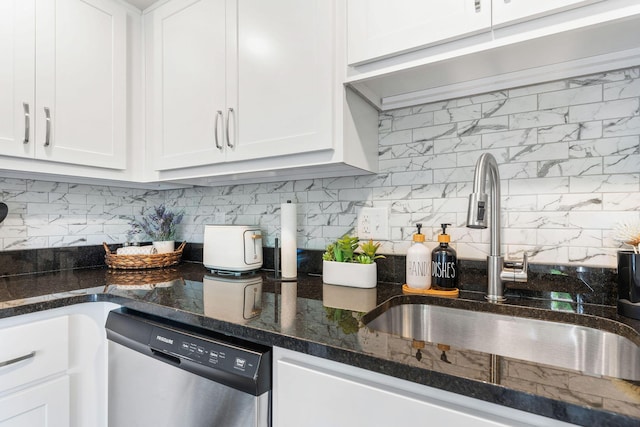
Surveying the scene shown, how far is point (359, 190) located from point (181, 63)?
1.01 metres

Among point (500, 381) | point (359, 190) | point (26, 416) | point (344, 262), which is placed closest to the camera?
point (500, 381)

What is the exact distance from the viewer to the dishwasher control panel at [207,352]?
0.79 m

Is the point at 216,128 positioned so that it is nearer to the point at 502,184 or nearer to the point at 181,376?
the point at 181,376

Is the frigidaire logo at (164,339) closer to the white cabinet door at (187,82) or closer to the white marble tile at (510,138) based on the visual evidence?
the white cabinet door at (187,82)

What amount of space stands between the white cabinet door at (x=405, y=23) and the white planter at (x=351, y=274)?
732mm

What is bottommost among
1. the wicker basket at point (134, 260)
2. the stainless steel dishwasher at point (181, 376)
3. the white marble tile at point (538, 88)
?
the stainless steel dishwasher at point (181, 376)

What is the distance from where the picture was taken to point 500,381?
55 centimetres

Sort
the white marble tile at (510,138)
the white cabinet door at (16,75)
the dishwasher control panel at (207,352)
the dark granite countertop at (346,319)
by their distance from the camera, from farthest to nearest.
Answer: the white cabinet door at (16,75) < the white marble tile at (510,138) < the dishwasher control panel at (207,352) < the dark granite countertop at (346,319)

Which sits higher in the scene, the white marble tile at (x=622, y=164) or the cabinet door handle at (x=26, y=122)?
the cabinet door handle at (x=26, y=122)

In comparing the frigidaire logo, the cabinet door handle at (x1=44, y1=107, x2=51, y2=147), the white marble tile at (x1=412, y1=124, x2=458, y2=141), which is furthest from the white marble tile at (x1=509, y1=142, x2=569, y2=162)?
the cabinet door handle at (x1=44, y1=107, x2=51, y2=147)

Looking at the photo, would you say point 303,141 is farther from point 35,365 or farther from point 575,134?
point 35,365

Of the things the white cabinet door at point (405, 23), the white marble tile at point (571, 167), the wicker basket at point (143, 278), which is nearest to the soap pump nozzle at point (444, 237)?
the white marble tile at point (571, 167)

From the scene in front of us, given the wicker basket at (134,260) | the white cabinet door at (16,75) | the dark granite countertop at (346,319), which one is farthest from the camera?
the wicker basket at (134,260)

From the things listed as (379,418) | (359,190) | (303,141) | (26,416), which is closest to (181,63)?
(303,141)
